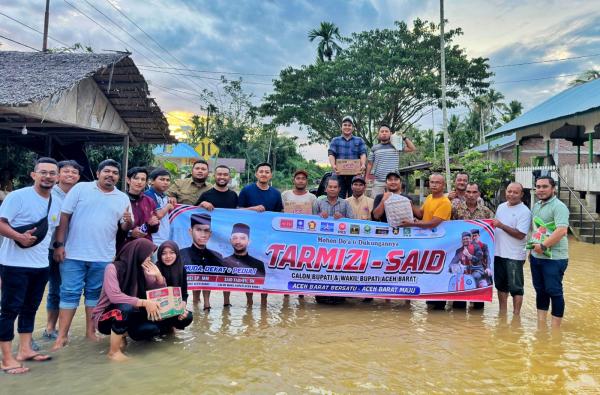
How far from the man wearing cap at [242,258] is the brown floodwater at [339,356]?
1.64 ft

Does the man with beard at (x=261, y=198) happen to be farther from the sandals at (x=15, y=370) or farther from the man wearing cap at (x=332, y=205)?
the sandals at (x=15, y=370)

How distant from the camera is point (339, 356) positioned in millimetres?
4020

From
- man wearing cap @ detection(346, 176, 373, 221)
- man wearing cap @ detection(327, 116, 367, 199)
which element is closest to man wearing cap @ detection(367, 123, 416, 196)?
man wearing cap @ detection(327, 116, 367, 199)

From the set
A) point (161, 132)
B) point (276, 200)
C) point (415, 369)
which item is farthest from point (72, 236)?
point (161, 132)

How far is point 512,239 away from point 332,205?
215cm

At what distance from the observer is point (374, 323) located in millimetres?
5090

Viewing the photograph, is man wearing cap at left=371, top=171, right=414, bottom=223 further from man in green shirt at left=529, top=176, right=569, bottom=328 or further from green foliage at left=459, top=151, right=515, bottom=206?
green foliage at left=459, top=151, right=515, bottom=206

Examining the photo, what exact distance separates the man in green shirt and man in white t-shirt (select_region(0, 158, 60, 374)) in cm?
476

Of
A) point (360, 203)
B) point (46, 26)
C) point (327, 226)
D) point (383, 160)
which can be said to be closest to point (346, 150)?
point (383, 160)

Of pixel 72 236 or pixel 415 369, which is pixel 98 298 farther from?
pixel 415 369

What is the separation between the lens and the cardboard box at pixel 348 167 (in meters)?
6.70

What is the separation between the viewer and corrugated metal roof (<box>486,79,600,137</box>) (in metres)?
14.6

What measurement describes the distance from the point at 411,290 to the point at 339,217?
127 cm

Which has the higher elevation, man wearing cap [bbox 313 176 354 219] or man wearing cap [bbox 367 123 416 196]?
man wearing cap [bbox 367 123 416 196]
